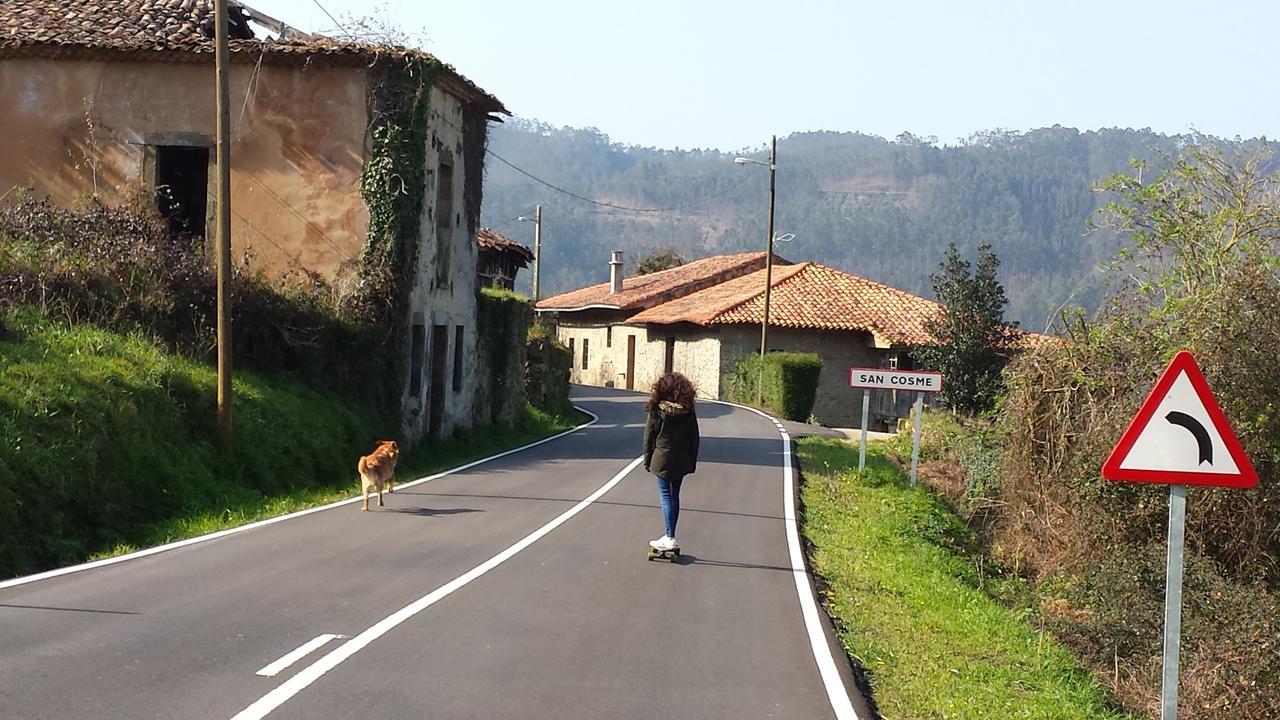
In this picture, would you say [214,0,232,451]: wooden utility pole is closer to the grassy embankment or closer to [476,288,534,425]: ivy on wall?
the grassy embankment

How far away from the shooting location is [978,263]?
104 feet

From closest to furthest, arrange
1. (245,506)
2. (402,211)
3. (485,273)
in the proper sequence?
(245,506)
(402,211)
(485,273)

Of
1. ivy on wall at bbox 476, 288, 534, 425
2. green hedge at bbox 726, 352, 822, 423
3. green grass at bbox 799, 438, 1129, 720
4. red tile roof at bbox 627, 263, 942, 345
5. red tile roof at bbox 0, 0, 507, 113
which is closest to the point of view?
green grass at bbox 799, 438, 1129, 720

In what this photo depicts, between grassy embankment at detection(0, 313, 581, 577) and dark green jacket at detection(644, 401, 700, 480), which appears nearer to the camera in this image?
grassy embankment at detection(0, 313, 581, 577)

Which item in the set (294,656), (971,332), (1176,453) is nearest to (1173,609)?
(1176,453)

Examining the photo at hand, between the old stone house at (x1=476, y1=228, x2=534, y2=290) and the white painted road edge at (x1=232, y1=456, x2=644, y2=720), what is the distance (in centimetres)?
3627

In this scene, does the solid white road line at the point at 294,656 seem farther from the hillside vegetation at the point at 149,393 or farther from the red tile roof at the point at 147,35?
the red tile roof at the point at 147,35

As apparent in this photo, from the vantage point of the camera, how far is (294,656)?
7004mm

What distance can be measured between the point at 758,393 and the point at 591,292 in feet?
90.7

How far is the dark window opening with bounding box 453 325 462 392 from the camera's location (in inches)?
1017

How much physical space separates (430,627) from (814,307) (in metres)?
41.9

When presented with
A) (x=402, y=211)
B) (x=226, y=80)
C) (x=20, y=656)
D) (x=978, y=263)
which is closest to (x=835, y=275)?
(x=978, y=263)

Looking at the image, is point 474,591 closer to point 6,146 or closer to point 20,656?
point 20,656

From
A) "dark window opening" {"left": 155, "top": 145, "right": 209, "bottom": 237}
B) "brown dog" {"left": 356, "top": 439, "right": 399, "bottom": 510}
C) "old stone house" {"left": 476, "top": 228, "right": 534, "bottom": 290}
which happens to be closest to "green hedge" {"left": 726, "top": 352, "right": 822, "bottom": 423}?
"old stone house" {"left": 476, "top": 228, "right": 534, "bottom": 290}
